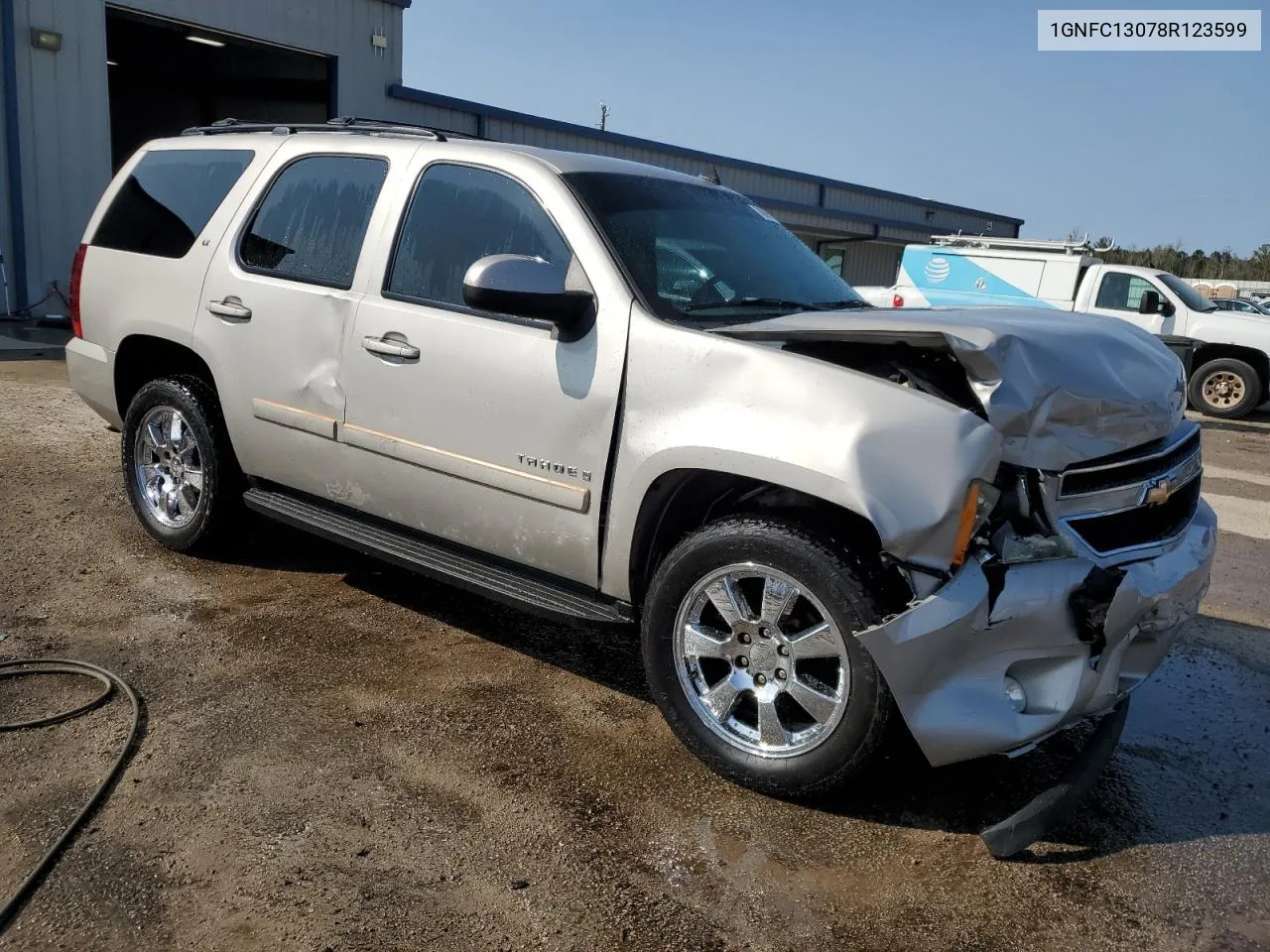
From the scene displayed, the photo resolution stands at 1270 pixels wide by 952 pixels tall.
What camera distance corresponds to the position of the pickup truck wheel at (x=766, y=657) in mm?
2871

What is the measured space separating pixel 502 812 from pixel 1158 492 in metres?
2.16

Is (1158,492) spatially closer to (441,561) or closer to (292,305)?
(441,561)

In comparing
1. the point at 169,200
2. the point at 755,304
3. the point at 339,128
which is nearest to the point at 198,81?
the point at 169,200

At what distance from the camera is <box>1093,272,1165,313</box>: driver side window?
14.0 meters

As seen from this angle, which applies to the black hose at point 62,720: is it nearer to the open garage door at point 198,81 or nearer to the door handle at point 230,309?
the door handle at point 230,309

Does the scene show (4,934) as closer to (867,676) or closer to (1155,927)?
(867,676)

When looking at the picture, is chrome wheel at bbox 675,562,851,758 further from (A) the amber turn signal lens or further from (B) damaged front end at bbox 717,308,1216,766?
(A) the amber turn signal lens

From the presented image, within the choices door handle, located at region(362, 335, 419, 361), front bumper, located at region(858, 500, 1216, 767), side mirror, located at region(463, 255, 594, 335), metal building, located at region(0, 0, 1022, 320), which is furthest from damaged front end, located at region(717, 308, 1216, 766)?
metal building, located at region(0, 0, 1022, 320)

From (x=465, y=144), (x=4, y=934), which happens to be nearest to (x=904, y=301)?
(x=465, y=144)

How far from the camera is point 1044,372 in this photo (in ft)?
9.64

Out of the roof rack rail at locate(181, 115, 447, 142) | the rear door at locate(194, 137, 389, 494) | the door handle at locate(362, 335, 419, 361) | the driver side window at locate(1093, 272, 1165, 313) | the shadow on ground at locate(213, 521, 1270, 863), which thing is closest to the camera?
the shadow on ground at locate(213, 521, 1270, 863)

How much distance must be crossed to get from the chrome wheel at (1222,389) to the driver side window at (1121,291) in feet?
4.26

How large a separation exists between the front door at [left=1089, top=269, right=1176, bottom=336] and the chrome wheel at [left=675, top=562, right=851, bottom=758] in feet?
40.6

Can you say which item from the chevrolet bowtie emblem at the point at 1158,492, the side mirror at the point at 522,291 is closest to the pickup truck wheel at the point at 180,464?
the side mirror at the point at 522,291
